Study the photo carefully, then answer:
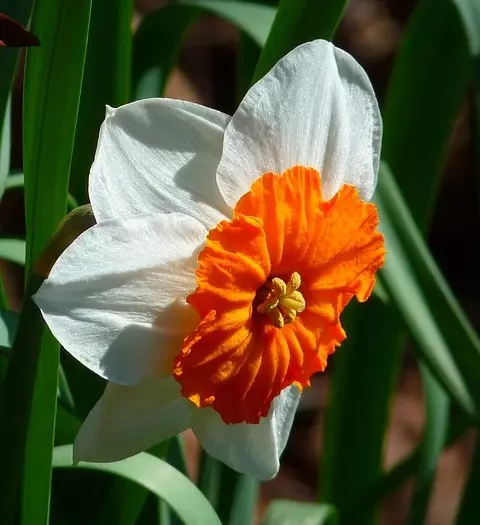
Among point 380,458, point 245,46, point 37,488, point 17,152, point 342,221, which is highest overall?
point 342,221

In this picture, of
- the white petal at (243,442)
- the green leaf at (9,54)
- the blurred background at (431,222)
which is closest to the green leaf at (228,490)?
the white petal at (243,442)

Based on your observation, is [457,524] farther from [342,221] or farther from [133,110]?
[133,110]

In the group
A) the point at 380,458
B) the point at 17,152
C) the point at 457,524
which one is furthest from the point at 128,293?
the point at 17,152

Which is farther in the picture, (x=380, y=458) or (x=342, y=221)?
(x=380, y=458)

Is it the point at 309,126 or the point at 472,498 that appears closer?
the point at 309,126

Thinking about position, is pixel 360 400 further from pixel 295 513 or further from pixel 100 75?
pixel 100 75

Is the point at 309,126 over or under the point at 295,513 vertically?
over

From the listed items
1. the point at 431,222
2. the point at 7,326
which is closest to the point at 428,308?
the point at 7,326
